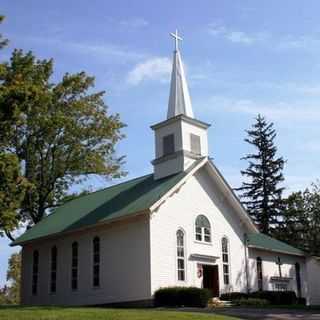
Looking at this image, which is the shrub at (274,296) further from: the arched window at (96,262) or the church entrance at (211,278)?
the arched window at (96,262)

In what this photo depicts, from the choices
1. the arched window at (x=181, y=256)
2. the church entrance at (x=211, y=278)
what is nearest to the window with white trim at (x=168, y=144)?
the arched window at (x=181, y=256)

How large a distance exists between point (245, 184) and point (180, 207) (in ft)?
111

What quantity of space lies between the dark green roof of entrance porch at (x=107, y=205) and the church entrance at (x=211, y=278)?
18.4 ft

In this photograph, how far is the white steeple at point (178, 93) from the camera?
37125 millimetres

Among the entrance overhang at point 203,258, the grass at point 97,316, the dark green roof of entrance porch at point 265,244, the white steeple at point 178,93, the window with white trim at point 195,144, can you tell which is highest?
the white steeple at point 178,93

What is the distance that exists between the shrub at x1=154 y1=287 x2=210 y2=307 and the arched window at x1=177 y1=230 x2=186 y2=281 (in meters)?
2.30

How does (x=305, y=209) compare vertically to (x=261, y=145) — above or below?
below

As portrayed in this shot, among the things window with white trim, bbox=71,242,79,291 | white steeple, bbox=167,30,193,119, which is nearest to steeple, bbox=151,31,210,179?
white steeple, bbox=167,30,193,119

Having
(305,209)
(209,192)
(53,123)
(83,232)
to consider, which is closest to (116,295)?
(83,232)

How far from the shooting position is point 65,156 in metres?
49.2

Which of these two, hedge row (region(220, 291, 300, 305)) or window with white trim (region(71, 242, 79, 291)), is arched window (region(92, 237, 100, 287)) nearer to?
window with white trim (region(71, 242, 79, 291))

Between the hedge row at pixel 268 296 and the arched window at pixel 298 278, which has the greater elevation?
the arched window at pixel 298 278

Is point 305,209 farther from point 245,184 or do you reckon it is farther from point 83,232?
point 83,232

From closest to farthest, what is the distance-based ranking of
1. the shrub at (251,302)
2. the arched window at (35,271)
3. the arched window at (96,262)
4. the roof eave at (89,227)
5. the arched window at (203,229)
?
the roof eave at (89,227), the shrub at (251,302), the arched window at (96,262), the arched window at (203,229), the arched window at (35,271)
